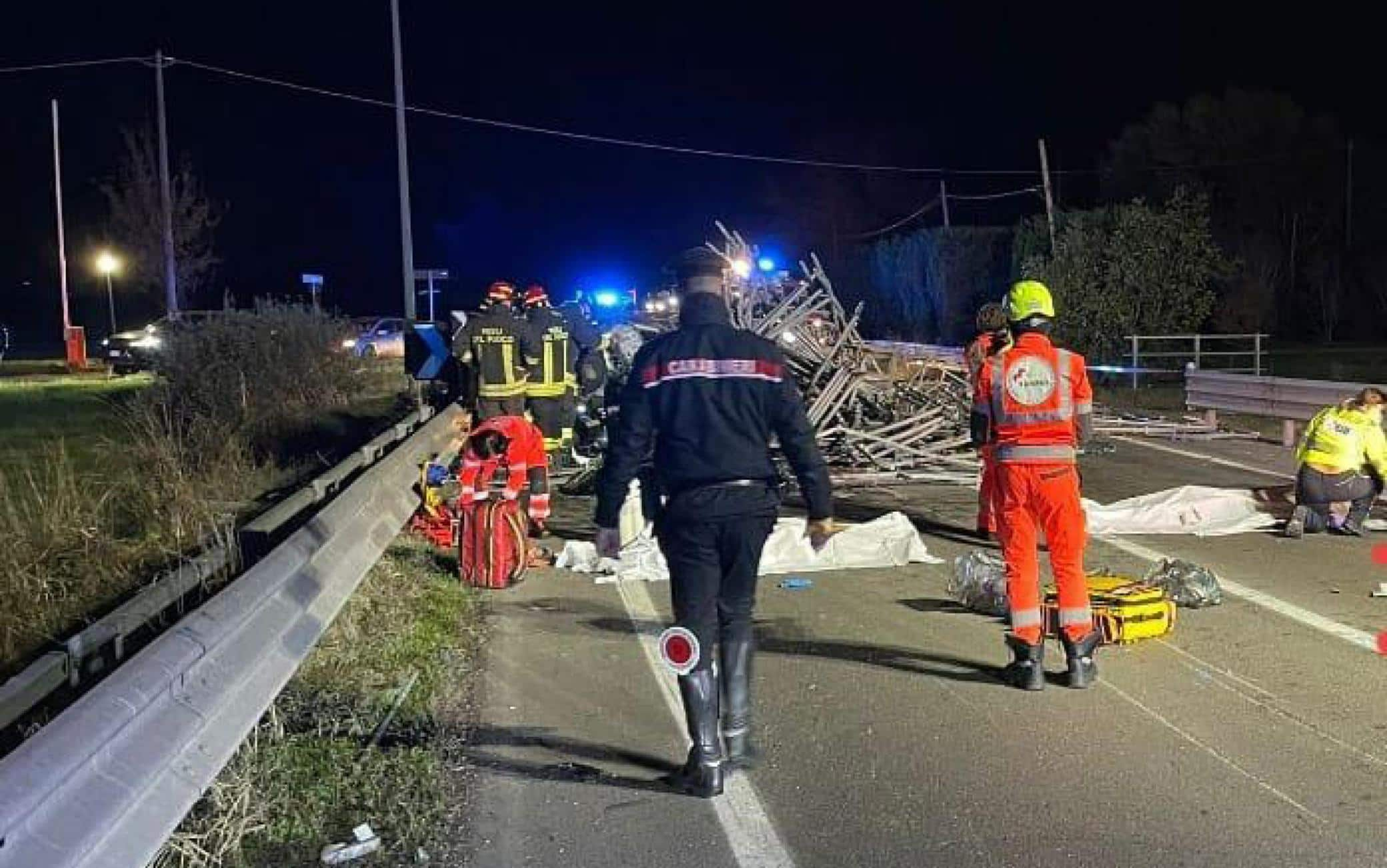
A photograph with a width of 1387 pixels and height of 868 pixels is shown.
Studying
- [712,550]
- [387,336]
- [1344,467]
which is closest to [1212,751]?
[712,550]

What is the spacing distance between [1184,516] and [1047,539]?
4.67 m

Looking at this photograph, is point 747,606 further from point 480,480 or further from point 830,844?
point 480,480

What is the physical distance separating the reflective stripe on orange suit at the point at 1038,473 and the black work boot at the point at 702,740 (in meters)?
1.93

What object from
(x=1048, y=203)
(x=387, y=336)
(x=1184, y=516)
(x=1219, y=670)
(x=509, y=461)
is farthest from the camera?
(x=387, y=336)

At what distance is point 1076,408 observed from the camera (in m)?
6.55

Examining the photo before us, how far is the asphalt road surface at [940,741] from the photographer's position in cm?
454

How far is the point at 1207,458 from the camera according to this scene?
49.6 ft

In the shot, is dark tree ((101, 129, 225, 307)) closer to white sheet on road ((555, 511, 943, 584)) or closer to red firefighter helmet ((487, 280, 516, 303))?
red firefighter helmet ((487, 280, 516, 303))

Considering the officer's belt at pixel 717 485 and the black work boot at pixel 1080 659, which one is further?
the black work boot at pixel 1080 659

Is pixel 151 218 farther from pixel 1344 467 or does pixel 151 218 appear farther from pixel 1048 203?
pixel 1344 467

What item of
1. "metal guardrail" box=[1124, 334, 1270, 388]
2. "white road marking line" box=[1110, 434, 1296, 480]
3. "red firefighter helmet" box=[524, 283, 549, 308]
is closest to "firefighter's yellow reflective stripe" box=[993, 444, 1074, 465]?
"red firefighter helmet" box=[524, 283, 549, 308]

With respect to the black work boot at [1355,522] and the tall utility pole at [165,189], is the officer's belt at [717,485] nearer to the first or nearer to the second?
the black work boot at [1355,522]

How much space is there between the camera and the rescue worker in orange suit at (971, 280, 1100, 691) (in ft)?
20.7

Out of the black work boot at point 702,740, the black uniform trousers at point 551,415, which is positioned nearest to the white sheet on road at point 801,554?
the black uniform trousers at point 551,415
